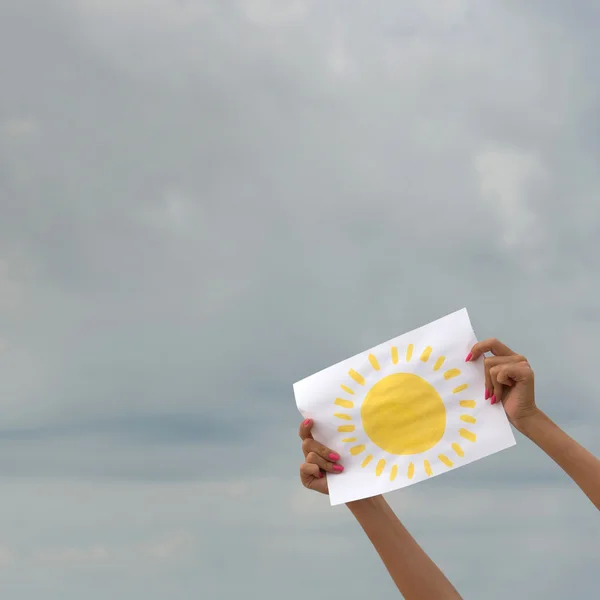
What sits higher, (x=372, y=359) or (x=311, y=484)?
(x=372, y=359)

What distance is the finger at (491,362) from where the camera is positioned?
5094 mm

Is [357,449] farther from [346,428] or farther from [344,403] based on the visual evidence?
[344,403]

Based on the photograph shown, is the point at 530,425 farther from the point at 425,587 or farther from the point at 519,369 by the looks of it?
the point at 425,587

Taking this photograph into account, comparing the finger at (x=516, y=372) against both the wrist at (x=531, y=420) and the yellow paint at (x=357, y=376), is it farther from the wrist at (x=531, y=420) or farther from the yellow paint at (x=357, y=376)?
the yellow paint at (x=357, y=376)

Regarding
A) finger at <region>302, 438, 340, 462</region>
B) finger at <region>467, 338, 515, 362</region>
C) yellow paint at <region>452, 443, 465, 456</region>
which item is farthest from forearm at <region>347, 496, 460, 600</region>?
finger at <region>467, 338, 515, 362</region>

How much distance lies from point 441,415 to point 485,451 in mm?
428

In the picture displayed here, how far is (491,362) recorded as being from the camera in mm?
5164

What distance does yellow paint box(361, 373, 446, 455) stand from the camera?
5.50 m

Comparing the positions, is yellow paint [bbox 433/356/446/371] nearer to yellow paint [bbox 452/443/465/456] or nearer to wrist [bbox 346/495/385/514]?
yellow paint [bbox 452/443/465/456]

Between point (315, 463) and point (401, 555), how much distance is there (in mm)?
1030

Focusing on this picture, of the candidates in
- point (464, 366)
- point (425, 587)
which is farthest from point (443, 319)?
point (425, 587)

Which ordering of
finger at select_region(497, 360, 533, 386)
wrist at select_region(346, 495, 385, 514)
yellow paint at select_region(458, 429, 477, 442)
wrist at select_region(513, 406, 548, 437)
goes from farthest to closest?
wrist at select_region(346, 495, 385, 514), yellow paint at select_region(458, 429, 477, 442), wrist at select_region(513, 406, 548, 437), finger at select_region(497, 360, 533, 386)

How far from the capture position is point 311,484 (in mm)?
5855

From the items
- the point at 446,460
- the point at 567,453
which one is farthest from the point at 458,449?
the point at 567,453
